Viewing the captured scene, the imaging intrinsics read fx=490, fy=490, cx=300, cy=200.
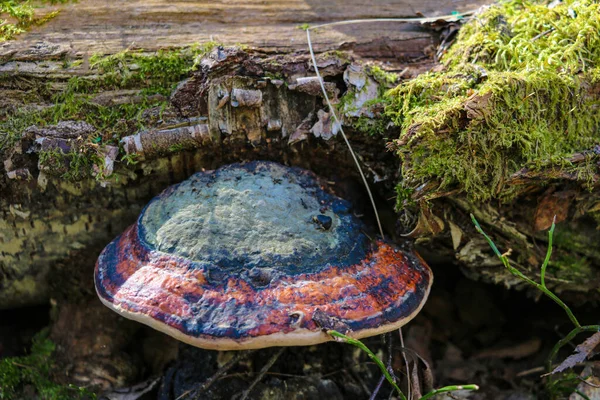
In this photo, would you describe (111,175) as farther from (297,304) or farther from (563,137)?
(563,137)

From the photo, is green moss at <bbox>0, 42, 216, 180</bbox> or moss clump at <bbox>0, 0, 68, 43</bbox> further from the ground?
moss clump at <bbox>0, 0, 68, 43</bbox>

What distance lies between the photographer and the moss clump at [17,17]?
3071 millimetres

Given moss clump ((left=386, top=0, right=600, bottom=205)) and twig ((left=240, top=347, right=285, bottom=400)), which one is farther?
twig ((left=240, top=347, right=285, bottom=400))

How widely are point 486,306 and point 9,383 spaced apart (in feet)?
11.1

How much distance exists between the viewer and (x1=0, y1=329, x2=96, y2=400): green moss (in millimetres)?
3072

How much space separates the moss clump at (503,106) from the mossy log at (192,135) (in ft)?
0.31

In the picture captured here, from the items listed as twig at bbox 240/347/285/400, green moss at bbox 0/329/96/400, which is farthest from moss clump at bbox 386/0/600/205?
green moss at bbox 0/329/96/400

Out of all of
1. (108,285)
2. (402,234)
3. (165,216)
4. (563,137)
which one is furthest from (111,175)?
(563,137)

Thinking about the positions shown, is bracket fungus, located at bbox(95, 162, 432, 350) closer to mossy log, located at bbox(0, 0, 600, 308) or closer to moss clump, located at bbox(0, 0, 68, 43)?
mossy log, located at bbox(0, 0, 600, 308)

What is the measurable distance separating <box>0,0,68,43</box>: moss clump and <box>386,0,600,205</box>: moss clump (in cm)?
231

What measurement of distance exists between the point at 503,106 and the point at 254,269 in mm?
1584

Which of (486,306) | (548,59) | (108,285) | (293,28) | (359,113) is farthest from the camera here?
(486,306)

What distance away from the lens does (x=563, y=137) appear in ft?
9.09

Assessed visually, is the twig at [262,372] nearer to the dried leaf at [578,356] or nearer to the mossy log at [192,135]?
the mossy log at [192,135]
